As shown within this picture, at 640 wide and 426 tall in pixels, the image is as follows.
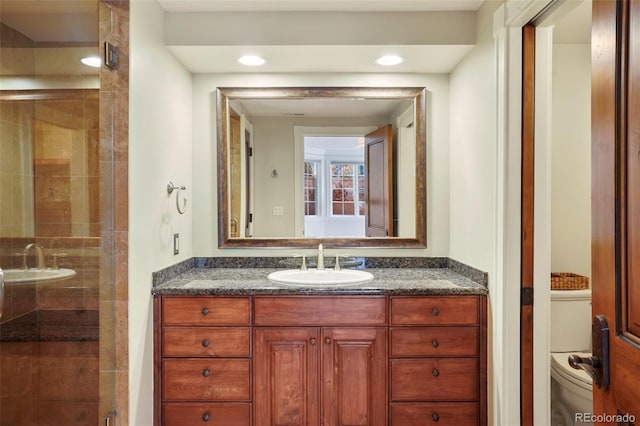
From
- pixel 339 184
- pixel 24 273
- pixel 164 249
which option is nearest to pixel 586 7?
pixel 339 184

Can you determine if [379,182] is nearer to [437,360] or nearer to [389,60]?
[389,60]

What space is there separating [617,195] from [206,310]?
168cm

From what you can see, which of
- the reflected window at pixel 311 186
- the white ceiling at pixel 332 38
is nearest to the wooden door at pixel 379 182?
the reflected window at pixel 311 186

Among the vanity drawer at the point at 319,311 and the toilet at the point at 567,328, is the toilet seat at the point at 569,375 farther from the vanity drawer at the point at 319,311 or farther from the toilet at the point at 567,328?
the vanity drawer at the point at 319,311

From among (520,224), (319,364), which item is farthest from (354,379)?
(520,224)

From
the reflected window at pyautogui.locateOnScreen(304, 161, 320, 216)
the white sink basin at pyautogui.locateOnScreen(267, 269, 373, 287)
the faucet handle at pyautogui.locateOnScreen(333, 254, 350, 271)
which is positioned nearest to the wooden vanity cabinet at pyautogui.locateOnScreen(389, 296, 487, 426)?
the white sink basin at pyautogui.locateOnScreen(267, 269, 373, 287)

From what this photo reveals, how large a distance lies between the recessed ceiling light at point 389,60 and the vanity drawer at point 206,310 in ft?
4.83

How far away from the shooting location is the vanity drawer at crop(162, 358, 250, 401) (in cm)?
196

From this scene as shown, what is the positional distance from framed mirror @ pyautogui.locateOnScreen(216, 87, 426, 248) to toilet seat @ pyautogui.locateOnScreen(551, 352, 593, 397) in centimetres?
94

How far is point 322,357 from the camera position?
196cm

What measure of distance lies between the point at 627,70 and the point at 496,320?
50.1 inches

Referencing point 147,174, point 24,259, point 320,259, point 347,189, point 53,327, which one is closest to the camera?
point 24,259

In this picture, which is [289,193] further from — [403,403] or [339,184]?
[403,403]

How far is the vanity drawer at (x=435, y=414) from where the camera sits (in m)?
1.96
